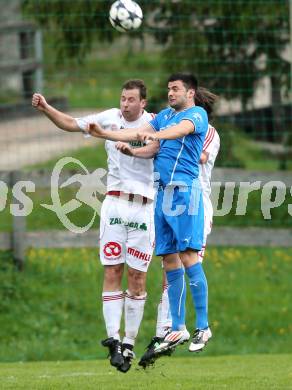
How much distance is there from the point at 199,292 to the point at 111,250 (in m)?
0.90

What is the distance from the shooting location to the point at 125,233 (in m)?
11.4

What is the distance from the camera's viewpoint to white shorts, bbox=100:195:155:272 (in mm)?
11336

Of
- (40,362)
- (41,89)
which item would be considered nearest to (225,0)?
(41,89)

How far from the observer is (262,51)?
55.2 feet

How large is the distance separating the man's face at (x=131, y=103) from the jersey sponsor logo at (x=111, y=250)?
3.67 feet

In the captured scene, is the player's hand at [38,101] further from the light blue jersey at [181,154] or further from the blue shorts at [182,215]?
the blue shorts at [182,215]

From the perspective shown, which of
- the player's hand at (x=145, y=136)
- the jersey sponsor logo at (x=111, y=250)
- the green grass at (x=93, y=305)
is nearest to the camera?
the player's hand at (x=145, y=136)

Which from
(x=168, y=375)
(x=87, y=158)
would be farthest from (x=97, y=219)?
(x=168, y=375)

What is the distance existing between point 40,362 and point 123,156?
12.7 ft

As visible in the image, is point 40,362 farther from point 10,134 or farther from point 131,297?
point 10,134

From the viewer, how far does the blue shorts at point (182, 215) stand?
1080cm

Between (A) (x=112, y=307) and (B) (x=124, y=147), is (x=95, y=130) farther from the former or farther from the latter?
(A) (x=112, y=307)

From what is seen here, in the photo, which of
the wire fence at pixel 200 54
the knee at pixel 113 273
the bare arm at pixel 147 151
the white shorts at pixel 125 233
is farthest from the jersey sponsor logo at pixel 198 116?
the wire fence at pixel 200 54

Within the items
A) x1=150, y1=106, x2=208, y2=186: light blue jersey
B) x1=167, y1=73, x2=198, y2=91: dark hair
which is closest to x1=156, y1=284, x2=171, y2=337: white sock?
x1=150, y1=106, x2=208, y2=186: light blue jersey
